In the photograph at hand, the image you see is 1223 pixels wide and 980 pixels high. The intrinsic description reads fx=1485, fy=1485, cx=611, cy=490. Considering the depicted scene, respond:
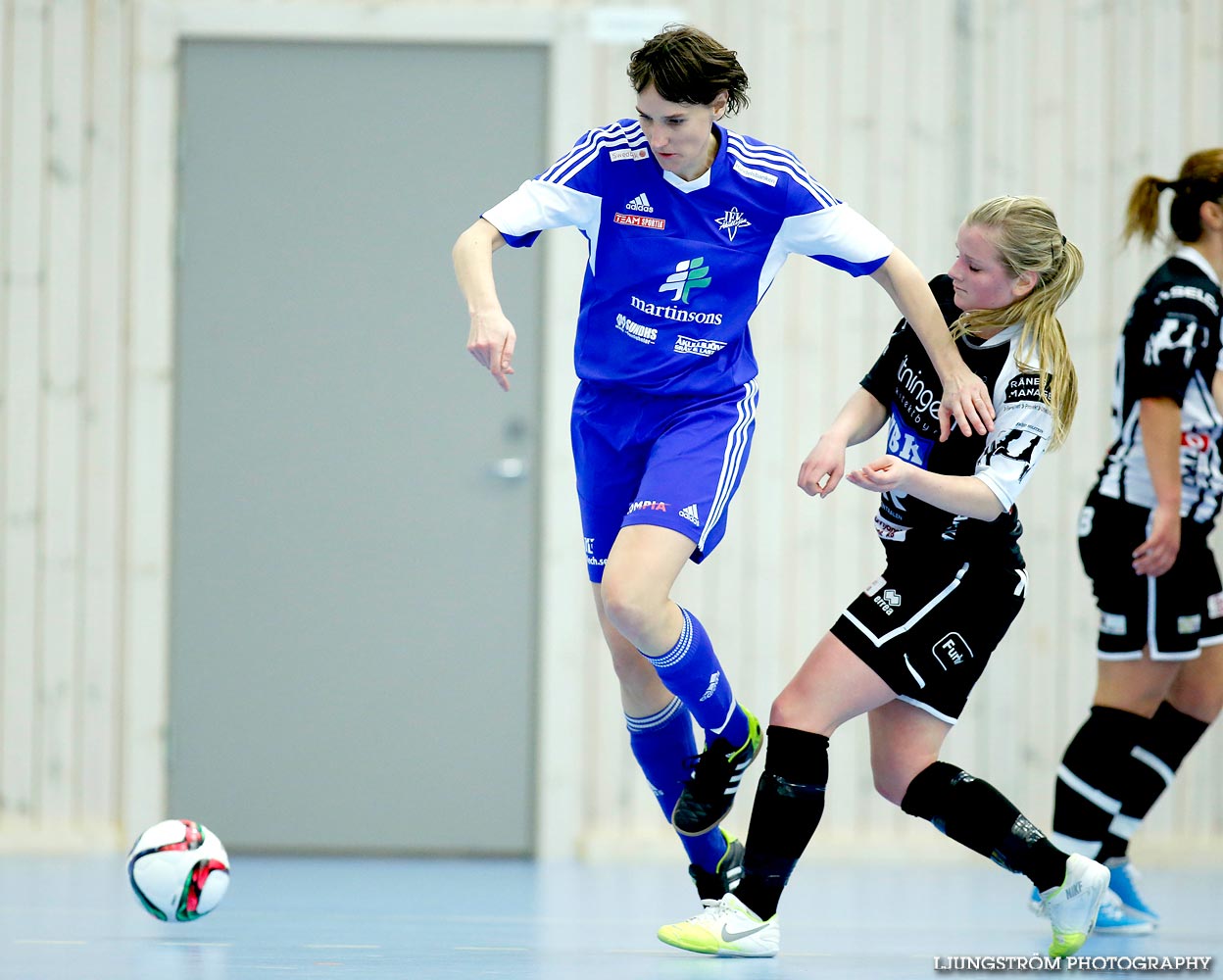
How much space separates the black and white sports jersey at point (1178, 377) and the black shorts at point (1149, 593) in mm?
55

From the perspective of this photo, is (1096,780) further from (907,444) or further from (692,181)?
(692,181)

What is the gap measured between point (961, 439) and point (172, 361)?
2.97 metres

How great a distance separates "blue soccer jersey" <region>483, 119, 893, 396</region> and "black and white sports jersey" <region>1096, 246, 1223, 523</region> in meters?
0.78

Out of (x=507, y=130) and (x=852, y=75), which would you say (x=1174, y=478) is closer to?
(x=852, y=75)

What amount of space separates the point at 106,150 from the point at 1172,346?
3.32 m

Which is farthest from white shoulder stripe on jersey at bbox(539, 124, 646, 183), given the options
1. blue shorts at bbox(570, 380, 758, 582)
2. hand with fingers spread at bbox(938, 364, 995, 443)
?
hand with fingers spread at bbox(938, 364, 995, 443)

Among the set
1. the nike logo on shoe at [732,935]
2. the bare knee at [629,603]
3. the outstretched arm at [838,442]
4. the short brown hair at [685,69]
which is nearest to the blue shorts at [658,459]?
the bare knee at [629,603]

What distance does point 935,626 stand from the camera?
2596 millimetres

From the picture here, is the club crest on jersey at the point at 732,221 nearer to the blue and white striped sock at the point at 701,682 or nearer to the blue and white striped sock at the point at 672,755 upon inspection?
the blue and white striped sock at the point at 701,682

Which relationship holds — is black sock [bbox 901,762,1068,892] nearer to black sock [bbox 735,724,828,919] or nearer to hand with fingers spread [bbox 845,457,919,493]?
black sock [bbox 735,724,828,919]

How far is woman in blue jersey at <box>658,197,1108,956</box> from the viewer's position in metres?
2.59

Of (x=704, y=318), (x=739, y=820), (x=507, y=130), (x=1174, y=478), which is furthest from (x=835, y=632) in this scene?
(x=507, y=130)

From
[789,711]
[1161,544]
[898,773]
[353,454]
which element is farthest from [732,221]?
[353,454]

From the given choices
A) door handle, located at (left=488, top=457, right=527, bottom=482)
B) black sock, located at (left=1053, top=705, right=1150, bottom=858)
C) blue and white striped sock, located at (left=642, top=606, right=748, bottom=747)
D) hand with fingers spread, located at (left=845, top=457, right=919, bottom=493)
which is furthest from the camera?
door handle, located at (left=488, top=457, right=527, bottom=482)
